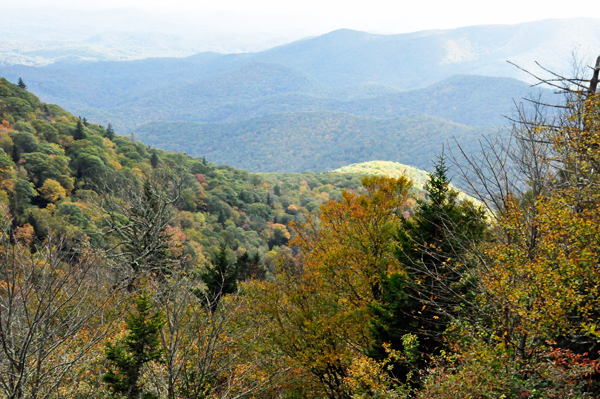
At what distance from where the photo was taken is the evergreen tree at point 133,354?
1001 centimetres

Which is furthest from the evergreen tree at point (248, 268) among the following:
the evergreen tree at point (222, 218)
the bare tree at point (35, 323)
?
the evergreen tree at point (222, 218)

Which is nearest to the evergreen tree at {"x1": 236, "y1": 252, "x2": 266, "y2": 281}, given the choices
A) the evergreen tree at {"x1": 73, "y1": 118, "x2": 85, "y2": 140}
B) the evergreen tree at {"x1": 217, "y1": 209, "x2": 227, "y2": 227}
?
the evergreen tree at {"x1": 217, "y1": 209, "x2": 227, "y2": 227}

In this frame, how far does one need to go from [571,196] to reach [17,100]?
3516 inches

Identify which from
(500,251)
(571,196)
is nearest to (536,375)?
(500,251)

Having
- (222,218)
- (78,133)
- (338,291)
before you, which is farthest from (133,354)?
(222,218)

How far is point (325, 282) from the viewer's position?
1658 centimetres

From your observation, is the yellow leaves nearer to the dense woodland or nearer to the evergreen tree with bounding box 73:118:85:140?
the dense woodland

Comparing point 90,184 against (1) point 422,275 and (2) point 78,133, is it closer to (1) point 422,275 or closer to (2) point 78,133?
(2) point 78,133

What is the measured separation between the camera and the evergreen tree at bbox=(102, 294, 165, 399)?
10008 mm

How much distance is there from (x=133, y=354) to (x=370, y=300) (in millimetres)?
8913

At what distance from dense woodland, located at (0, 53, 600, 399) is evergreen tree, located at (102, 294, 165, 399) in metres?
0.04

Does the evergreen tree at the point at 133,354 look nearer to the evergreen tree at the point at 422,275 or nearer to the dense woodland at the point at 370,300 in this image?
the dense woodland at the point at 370,300

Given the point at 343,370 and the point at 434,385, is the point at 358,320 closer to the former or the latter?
the point at 343,370

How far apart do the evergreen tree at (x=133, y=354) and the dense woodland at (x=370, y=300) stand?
1.7 inches
